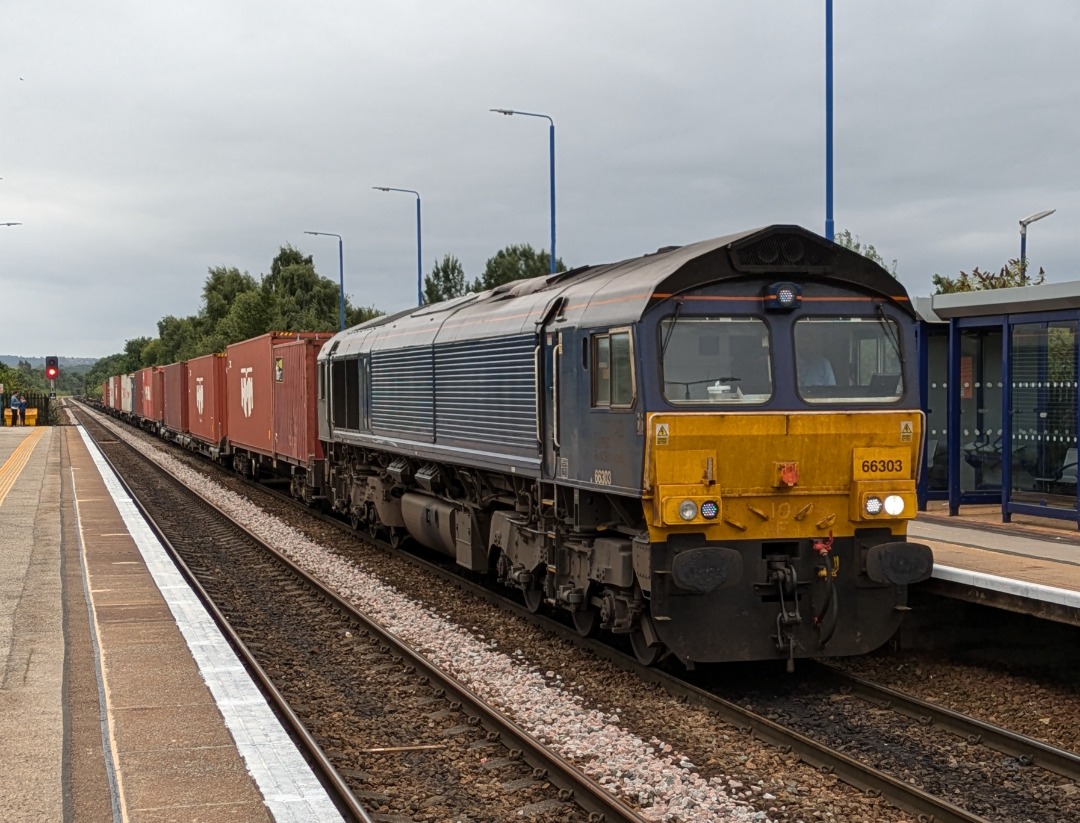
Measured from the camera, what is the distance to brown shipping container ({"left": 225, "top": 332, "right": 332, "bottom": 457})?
1043 inches

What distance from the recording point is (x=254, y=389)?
28.6 m

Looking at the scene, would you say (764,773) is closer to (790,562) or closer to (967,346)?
(790,562)

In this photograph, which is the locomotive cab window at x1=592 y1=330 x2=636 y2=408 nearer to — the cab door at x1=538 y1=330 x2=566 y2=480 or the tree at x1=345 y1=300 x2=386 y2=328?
the cab door at x1=538 y1=330 x2=566 y2=480

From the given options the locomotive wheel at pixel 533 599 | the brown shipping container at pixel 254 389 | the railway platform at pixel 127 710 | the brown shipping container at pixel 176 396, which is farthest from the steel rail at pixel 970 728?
the brown shipping container at pixel 176 396

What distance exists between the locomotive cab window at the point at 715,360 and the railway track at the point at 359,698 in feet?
9.18

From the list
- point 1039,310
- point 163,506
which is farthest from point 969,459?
point 163,506

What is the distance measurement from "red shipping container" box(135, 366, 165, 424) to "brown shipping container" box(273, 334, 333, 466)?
29547 millimetres

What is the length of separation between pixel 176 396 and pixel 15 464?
11591 mm

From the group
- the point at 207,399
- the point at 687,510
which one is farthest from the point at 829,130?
the point at 207,399

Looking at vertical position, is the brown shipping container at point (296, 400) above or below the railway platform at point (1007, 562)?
above

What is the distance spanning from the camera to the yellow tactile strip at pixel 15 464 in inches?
1085

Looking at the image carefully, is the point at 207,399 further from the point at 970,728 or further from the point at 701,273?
the point at 970,728

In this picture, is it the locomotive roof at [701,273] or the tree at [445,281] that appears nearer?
the locomotive roof at [701,273]

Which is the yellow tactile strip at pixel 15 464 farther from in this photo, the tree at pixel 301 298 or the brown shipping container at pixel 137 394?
the tree at pixel 301 298
